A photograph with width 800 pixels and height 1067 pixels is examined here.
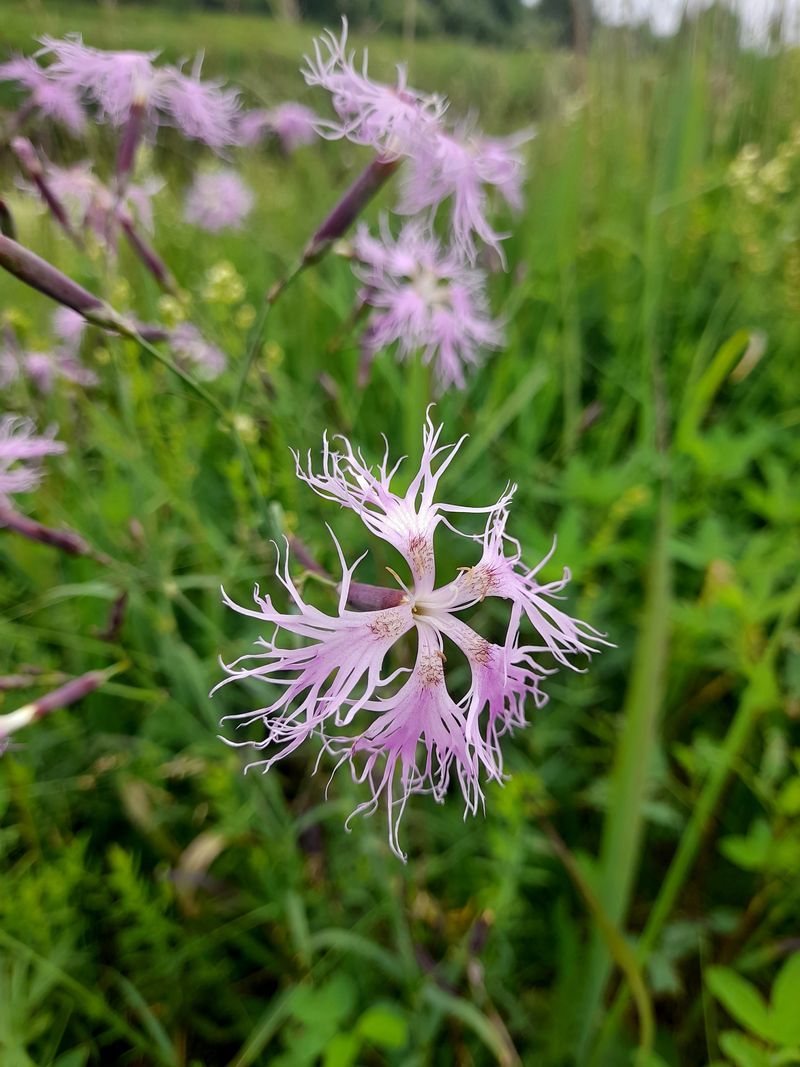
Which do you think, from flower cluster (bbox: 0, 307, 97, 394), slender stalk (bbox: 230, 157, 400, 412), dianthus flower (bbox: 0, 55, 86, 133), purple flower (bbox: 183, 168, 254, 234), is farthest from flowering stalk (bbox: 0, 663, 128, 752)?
purple flower (bbox: 183, 168, 254, 234)

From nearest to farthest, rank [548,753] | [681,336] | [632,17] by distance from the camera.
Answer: [548,753], [681,336], [632,17]

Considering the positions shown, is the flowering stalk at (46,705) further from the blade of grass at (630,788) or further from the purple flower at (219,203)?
the purple flower at (219,203)

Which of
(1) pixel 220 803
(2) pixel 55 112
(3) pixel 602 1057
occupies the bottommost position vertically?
(3) pixel 602 1057

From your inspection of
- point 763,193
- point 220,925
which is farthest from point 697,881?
point 763,193

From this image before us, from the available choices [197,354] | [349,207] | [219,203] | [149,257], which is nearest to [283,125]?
[219,203]

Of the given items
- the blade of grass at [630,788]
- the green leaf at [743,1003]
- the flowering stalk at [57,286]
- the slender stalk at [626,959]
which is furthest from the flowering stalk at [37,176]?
the green leaf at [743,1003]

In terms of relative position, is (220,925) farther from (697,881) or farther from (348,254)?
(348,254)

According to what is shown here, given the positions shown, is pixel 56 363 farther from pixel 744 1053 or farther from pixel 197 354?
pixel 744 1053
